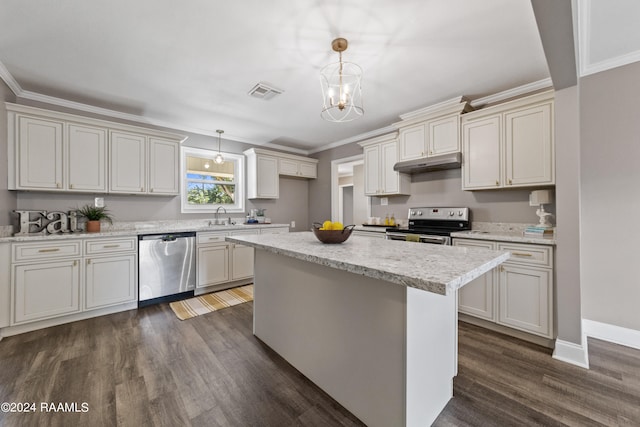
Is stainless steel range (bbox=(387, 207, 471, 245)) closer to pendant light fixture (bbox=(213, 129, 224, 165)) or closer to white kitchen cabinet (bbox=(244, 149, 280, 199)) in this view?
white kitchen cabinet (bbox=(244, 149, 280, 199))

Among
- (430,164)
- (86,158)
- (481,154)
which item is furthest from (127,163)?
(481,154)

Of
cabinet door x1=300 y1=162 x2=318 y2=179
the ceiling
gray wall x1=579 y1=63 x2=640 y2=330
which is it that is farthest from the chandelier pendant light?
gray wall x1=579 y1=63 x2=640 y2=330

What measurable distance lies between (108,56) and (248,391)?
300 cm

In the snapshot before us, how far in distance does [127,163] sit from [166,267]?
1.44 metres

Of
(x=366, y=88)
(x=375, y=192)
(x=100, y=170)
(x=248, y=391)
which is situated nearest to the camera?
(x=248, y=391)

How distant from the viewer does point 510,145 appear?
8.87ft

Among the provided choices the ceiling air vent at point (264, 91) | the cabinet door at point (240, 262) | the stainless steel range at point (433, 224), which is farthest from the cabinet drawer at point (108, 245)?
the stainless steel range at point (433, 224)

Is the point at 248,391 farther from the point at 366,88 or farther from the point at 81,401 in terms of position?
the point at 366,88

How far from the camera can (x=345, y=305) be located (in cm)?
153

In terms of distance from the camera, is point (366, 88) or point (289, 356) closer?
point (289, 356)

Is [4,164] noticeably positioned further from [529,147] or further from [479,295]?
[529,147]

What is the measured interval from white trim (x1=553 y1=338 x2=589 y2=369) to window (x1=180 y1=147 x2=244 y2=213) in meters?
4.51

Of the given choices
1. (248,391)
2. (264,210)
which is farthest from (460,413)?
(264,210)

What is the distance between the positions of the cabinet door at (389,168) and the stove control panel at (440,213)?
0.41 meters
